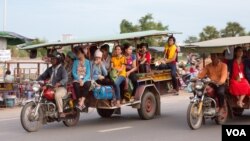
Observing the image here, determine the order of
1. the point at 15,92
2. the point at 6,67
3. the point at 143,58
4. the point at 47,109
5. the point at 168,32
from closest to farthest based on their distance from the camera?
the point at 47,109 → the point at 168,32 → the point at 143,58 → the point at 15,92 → the point at 6,67

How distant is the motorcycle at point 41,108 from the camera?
34.6 ft

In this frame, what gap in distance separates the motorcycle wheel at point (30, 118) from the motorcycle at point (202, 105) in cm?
332

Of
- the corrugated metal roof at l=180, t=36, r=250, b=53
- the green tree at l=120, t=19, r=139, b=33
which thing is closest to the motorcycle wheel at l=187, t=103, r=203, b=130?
the corrugated metal roof at l=180, t=36, r=250, b=53

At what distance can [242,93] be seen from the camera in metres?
11.2

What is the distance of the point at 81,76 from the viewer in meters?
11.4

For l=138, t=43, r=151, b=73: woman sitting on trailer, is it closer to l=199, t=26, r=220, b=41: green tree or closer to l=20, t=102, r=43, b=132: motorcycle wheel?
l=20, t=102, r=43, b=132: motorcycle wheel

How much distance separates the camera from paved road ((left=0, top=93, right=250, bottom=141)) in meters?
9.84

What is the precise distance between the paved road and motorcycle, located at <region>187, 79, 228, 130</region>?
21cm

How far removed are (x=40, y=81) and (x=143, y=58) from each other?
322 centimetres

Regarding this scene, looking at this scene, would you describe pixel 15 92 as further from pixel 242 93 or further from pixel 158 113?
pixel 242 93

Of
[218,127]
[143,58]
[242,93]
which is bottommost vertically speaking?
[218,127]

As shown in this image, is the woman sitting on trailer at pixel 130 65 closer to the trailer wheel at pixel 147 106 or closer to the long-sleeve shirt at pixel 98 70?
the trailer wheel at pixel 147 106

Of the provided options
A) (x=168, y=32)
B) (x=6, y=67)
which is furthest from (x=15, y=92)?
(x=168, y=32)

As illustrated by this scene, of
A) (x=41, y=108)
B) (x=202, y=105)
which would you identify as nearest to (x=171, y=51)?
(x=202, y=105)
